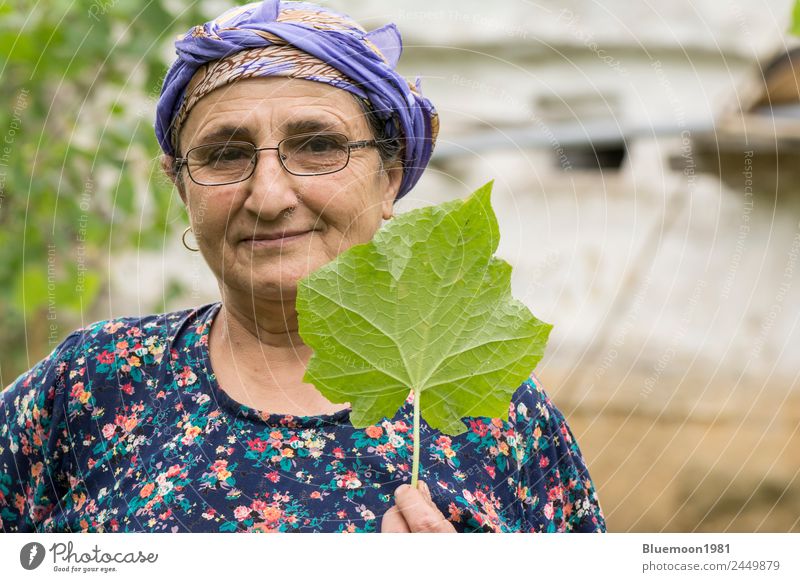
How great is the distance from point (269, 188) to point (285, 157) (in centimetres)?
5

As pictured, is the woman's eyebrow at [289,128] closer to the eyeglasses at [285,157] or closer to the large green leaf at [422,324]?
the eyeglasses at [285,157]

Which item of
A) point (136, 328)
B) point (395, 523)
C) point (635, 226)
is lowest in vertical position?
point (635, 226)

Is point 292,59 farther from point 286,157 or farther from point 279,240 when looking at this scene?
point 279,240

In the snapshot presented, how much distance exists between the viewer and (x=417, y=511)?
119cm

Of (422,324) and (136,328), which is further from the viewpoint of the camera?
(136,328)

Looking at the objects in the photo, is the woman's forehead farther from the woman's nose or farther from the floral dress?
the floral dress

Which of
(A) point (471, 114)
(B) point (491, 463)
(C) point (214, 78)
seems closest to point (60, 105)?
(A) point (471, 114)

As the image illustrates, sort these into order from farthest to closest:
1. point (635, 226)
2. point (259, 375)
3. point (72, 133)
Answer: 1. point (635, 226)
2. point (72, 133)
3. point (259, 375)

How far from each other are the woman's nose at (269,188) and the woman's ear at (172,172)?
199 millimetres

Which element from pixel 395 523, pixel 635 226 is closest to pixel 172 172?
pixel 395 523

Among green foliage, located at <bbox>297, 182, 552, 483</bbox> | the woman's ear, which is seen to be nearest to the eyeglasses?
the woman's ear

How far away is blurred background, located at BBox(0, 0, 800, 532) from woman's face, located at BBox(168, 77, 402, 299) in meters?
2.32

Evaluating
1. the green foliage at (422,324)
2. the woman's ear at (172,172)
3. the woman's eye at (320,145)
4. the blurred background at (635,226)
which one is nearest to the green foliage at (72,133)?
the blurred background at (635,226)
